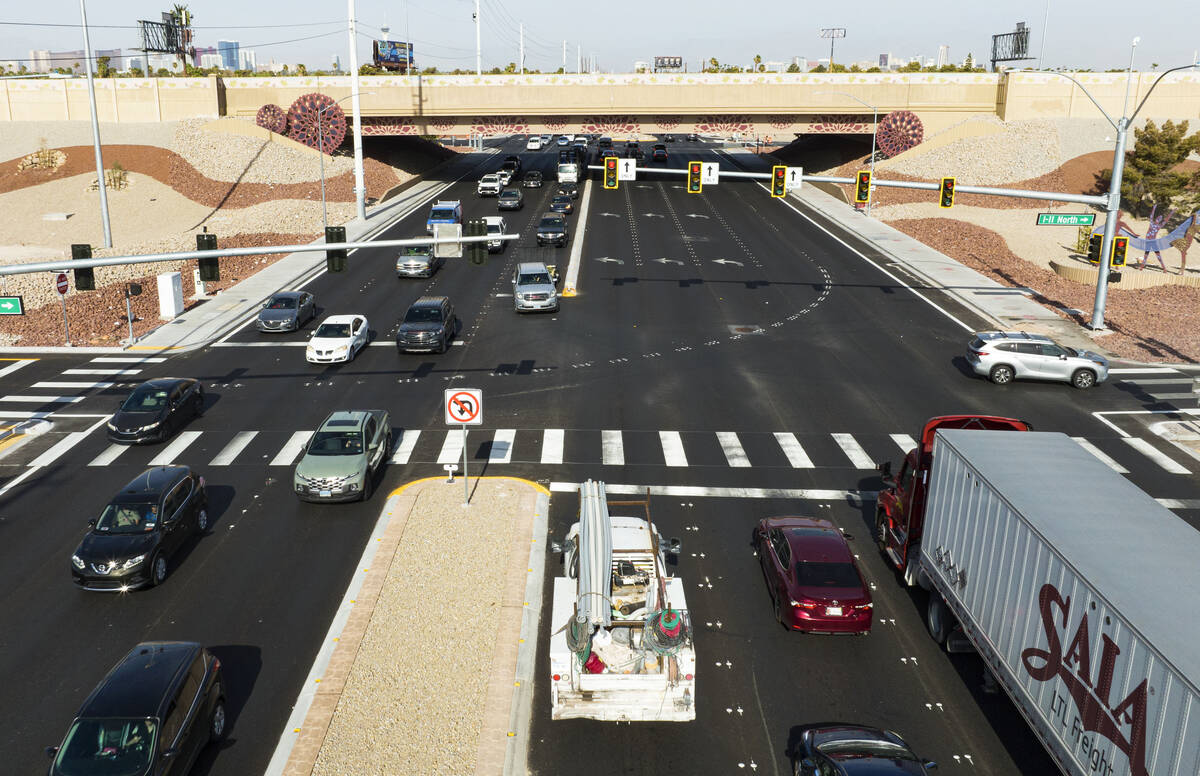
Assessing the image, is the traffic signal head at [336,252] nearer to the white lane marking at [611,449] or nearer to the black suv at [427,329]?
the white lane marking at [611,449]

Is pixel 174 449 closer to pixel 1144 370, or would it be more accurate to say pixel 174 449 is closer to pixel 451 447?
pixel 451 447

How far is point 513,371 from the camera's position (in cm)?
3356

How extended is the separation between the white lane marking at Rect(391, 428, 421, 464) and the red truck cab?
1297 cm

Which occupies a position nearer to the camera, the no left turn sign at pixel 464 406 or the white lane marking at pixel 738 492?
the no left turn sign at pixel 464 406

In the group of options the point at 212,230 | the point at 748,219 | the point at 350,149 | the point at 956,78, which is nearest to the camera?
the point at 212,230

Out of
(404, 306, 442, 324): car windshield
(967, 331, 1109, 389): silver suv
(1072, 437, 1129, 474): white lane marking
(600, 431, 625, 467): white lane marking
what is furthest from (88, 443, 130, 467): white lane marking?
(967, 331, 1109, 389): silver suv

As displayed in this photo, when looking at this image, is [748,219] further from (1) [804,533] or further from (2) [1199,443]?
(1) [804,533]

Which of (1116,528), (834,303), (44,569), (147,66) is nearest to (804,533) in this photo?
(1116,528)

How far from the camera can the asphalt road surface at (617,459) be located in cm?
1441

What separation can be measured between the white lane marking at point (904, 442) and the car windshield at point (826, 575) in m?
10.2

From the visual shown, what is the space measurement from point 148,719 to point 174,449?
15619 millimetres

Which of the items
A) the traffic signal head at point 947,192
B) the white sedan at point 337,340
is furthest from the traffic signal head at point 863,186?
the white sedan at point 337,340

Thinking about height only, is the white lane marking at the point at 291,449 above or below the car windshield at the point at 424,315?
below

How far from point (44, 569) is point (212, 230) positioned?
46724 mm
